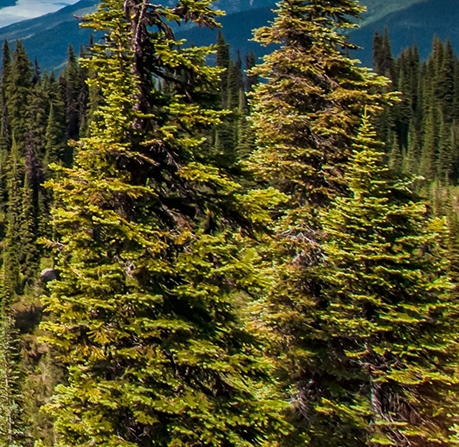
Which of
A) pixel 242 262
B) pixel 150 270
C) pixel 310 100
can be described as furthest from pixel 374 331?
pixel 310 100

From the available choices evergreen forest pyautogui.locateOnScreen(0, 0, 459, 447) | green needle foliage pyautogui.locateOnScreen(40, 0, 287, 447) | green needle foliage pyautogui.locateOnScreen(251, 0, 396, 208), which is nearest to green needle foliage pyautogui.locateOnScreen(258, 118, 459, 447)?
evergreen forest pyautogui.locateOnScreen(0, 0, 459, 447)

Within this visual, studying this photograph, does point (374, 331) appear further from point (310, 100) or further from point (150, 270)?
point (310, 100)

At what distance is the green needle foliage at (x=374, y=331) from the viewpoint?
1367cm

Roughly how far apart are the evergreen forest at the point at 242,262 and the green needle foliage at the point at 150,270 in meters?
0.04

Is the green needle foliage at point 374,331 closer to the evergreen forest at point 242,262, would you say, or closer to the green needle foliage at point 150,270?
the evergreen forest at point 242,262

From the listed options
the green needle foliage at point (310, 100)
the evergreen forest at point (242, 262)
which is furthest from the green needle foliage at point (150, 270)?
the green needle foliage at point (310, 100)

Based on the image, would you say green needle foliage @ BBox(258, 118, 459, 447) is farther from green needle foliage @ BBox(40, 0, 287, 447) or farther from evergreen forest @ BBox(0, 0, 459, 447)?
green needle foliage @ BBox(40, 0, 287, 447)

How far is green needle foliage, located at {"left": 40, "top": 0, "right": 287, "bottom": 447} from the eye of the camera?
32.4 ft

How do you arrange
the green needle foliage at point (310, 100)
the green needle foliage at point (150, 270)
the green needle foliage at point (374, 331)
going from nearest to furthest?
the green needle foliage at point (150, 270), the green needle foliage at point (374, 331), the green needle foliage at point (310, 100)

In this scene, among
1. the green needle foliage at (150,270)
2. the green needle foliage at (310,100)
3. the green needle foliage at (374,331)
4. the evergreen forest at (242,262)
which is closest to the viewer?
the green needle foliage at (150,270)

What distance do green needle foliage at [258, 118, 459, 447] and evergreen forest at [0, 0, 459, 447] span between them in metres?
0.05

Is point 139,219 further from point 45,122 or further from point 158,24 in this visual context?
point 45,122

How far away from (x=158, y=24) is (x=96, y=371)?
20.1 ft

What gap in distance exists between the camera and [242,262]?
10.4 m
